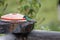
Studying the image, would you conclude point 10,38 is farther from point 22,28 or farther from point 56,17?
point 56,17

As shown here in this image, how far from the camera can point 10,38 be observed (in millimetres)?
869

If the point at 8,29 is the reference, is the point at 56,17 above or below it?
below

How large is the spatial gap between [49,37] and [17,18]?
16cm

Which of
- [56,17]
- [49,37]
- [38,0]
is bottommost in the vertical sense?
[56,17]

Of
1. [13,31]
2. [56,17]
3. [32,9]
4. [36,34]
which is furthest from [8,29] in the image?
[56,17]

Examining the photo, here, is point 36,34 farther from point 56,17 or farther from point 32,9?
point 56,17

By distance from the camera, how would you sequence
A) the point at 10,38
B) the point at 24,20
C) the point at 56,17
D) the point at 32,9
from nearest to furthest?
the point at 10,38 < the point at 24,20 < the point at 32,9 < the point at 56,17

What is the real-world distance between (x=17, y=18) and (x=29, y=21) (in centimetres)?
6

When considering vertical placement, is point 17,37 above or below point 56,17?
above

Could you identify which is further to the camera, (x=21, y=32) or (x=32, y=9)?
(x=32, y=9)

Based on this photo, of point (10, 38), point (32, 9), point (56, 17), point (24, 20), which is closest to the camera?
point (10, 38)

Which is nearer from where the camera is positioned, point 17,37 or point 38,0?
point 17,37

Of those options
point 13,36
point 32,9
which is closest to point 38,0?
point 32,9

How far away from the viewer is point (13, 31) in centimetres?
92
